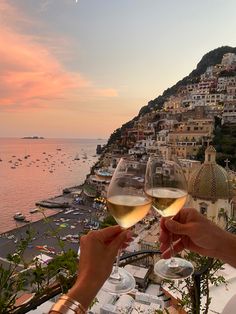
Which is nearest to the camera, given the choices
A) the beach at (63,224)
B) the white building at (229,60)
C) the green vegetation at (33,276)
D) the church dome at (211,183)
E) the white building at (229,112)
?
the green vegetation at (33,276)

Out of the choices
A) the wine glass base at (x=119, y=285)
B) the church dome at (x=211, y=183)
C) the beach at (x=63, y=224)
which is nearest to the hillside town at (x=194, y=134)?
the church dome at (x=211, y=183)

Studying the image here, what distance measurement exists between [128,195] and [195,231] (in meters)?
0.24

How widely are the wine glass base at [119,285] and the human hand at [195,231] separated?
0.52 ft

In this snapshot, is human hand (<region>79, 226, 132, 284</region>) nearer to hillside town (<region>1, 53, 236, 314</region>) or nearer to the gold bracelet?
the gold bracelet

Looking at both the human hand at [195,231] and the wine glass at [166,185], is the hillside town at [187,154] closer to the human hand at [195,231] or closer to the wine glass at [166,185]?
the wine glass at [166,185]

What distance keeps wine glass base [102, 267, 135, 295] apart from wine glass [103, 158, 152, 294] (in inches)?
4.7

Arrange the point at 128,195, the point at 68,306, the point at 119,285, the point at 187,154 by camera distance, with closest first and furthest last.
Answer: the point at 68,306, the point at 128,195, the point at 119,285, the point at 187,154

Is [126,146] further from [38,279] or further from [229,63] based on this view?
[38,279]

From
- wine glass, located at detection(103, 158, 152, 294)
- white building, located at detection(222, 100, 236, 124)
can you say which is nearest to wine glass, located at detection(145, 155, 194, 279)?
wine glass, located at detection(103, 158, 152, 294)

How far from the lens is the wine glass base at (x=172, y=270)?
41.6 inches

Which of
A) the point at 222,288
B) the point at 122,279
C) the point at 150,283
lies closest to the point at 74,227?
the point at 150,283

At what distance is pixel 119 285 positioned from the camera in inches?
38.5

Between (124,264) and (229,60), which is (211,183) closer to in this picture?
(124,264)

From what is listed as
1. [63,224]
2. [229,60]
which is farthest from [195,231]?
[229,60]
